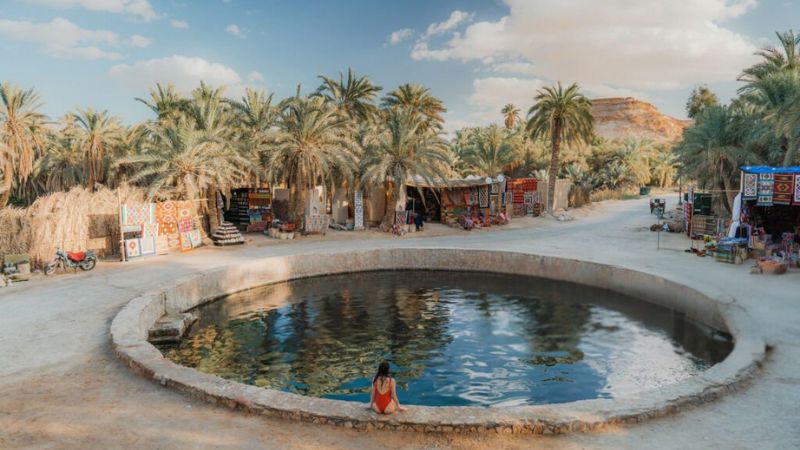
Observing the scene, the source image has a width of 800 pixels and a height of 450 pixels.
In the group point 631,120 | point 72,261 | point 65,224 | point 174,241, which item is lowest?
point 72,261

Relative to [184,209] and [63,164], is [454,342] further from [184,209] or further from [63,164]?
[63,164]

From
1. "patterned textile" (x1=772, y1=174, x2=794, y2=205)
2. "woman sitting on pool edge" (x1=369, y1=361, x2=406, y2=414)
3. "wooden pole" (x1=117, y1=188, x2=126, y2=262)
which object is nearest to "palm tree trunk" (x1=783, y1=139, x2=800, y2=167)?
"patterned textile" (x1=772, y1=174, x2=794, y2=205)

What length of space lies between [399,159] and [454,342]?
1699 centimetres

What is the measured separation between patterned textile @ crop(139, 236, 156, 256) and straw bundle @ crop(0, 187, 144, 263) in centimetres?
148

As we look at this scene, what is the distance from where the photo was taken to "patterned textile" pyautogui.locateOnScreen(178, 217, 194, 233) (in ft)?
80.1

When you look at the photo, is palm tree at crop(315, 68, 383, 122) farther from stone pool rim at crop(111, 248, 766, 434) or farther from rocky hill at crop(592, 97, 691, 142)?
rocky hill at crop(592, 97, 691, 142)

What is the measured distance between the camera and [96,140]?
36656mm

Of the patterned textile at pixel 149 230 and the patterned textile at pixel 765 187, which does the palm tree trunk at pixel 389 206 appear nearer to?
the patterned textile at pixel 149 230

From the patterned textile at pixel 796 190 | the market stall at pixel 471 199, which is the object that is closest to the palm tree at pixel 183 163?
the market stall at pixel 471 199

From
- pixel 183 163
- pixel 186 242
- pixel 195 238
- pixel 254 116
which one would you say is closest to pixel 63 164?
pixel 254 116

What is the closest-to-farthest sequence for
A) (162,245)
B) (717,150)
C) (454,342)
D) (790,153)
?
(454,342), (162,245), (790,153), (717,150)

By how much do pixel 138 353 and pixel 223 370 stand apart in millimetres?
2568

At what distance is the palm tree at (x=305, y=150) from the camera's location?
27.7 metres

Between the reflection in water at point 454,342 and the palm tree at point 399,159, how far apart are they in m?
10.2
